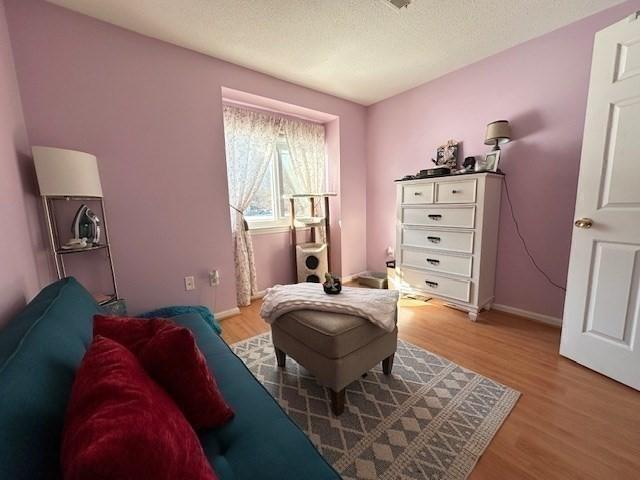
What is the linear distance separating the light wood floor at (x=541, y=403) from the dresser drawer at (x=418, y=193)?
1.16 metres

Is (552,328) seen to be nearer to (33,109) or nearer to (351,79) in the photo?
(351,79)

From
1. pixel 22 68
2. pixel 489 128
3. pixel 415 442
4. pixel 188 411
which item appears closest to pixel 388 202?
pixel 489 128

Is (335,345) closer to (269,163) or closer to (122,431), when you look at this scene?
(122,431)

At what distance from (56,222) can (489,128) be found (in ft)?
11.3

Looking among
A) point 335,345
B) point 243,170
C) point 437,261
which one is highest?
point 243,170

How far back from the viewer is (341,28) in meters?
1.99

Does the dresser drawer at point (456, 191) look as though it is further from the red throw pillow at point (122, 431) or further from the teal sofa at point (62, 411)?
the red throw pillow at point (122, 431)

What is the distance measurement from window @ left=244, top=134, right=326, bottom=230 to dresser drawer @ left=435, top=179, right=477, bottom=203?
168cm

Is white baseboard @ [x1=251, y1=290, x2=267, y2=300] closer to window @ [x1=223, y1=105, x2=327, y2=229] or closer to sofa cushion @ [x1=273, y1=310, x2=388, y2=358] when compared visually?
window @ [x1=223, y1=105, x2=327, y2=229]

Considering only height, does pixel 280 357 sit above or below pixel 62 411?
below

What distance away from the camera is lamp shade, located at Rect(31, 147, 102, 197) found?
1.50 meters

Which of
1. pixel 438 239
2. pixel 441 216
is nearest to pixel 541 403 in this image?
pixel 438 239

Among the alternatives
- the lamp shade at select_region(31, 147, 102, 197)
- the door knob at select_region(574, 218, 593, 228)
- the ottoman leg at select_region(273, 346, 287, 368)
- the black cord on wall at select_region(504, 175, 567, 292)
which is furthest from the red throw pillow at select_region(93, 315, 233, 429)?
the black cord on wall at select_region(504, 175, 567, 292)

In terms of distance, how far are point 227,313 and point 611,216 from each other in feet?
9.66
